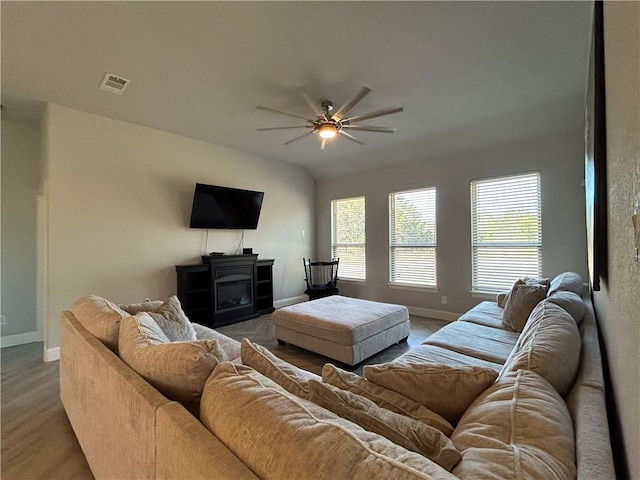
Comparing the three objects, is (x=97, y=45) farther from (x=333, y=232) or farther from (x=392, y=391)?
(x=333, y=232)

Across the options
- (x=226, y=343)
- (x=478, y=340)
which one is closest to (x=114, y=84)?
(x=226, y=343)

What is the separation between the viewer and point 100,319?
160 cm

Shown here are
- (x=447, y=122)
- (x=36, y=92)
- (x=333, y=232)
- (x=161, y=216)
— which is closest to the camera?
(x=36, y=92)

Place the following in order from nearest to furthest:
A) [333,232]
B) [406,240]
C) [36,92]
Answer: [36,92]
[406,240]
[333,232]

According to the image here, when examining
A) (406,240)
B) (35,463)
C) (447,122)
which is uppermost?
(447,122)

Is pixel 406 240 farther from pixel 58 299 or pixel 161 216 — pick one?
pixel 58 299

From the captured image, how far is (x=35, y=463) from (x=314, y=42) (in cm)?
328

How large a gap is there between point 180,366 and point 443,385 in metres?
0.95

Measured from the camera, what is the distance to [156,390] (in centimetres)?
101

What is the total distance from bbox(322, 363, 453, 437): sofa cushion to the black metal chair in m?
4.02

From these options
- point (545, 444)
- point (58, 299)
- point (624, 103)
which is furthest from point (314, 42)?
point (58, 299)

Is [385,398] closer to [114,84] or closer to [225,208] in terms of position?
[114,84]

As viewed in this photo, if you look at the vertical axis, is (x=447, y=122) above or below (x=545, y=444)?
above

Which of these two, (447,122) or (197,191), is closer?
(447,122)
